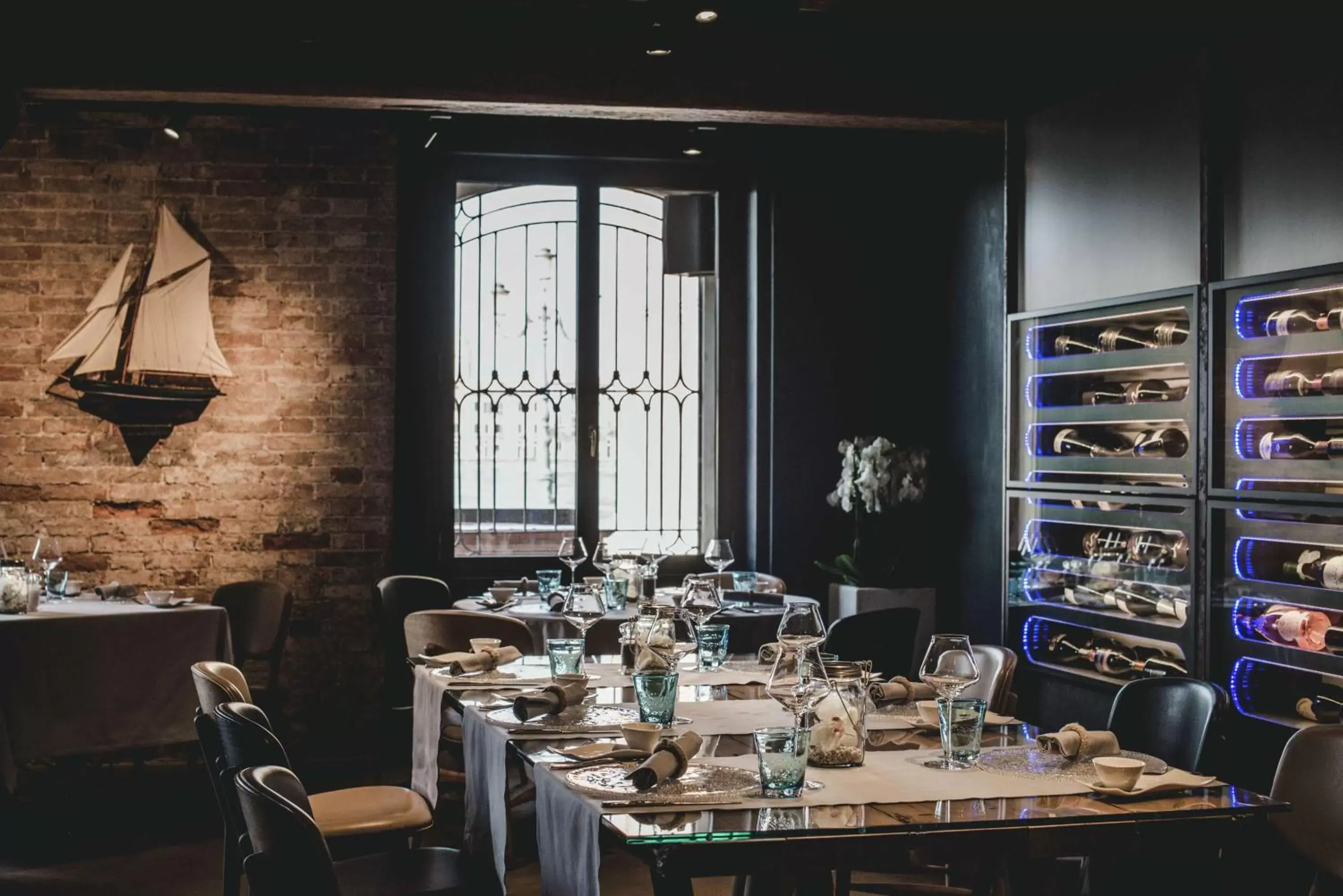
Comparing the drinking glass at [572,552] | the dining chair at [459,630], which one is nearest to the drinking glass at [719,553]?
the drinking glass at [572,552]

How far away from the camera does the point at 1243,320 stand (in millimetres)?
4320

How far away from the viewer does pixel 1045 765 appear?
2326 millimetres

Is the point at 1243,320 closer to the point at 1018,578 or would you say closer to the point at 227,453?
the point at 1018,578

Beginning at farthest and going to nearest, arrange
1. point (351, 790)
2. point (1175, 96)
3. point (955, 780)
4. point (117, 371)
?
point (117, 371), point (1175, 96), point (351, 790), point (955, 780)

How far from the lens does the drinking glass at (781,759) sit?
6.81 feet

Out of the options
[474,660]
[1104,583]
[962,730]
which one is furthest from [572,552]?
[962,730]

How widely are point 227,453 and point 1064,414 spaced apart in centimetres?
388

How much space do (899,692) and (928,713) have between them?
0.20m

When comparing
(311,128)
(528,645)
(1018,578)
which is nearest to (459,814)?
(528,645)

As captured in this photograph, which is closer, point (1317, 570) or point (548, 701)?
point (548, 701)

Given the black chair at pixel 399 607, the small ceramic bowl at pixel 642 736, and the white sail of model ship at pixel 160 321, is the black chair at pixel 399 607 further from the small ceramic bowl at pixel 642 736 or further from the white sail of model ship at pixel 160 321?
the small ceramic bowl at pixel 642 736

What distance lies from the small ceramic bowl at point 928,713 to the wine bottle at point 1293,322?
2.03 metres

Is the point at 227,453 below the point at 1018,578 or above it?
above

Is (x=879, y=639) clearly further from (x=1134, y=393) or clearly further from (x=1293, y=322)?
(x=1293, y=322)
